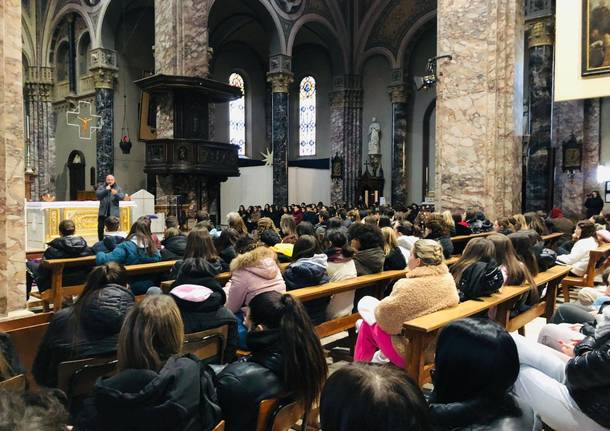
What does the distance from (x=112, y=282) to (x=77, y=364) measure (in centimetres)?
65

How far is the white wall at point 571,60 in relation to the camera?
8.81m

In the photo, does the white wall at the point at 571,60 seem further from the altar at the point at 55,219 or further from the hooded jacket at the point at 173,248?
the altar at the point at 55,219

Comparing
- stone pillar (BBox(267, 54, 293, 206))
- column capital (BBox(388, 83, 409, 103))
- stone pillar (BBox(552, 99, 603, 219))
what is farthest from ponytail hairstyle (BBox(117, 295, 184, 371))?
column capital (BBox(388, 83, 409, 103))

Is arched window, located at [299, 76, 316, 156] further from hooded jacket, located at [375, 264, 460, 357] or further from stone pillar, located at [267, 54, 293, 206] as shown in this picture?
hooded jacket, located at [375, 264, 460, 357]

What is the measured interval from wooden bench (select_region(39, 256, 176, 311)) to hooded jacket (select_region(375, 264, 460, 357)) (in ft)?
9.86

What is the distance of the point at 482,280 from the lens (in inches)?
153

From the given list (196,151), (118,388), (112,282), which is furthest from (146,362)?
(196,151)

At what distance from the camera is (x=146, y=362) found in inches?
83.3

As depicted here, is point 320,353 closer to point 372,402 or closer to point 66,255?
point 372,402

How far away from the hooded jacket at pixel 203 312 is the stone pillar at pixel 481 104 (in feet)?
26.7

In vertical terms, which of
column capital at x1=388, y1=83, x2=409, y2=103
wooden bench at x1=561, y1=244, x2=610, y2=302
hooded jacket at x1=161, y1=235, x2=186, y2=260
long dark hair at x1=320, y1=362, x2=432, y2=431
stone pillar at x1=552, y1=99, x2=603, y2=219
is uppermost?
column capital at x1=388, y1=83, x2=409, y2=103

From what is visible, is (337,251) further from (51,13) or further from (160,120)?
(51,13)

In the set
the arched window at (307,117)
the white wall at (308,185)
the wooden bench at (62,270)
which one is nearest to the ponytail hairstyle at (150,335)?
the wooden bench at (62,270)

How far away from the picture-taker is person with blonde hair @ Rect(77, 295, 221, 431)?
190 cm
